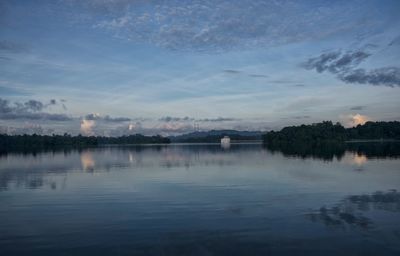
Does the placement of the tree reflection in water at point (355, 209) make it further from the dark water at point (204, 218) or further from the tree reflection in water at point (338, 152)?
the tree reflection in water at point (338, 152)

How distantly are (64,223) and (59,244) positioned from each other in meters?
4.60

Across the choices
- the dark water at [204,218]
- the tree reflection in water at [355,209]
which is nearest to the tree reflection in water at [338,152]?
the dark water at [204,218]

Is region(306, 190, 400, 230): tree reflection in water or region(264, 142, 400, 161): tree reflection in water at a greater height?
region(264, 142, 400, 161): tree reflection in water

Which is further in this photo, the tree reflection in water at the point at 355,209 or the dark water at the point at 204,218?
the tree reflection in water at the point at 355,209

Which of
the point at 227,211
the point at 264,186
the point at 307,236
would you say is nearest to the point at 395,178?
the point at 264,186

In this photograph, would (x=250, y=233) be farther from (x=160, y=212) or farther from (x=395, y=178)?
(x=395, y=178)

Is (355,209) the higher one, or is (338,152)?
(338,152)

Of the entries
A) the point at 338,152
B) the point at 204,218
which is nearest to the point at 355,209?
the point at 204,218

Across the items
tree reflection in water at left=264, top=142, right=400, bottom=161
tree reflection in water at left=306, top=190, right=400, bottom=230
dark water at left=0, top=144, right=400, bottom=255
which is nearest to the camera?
dark water at left=0, top=144, right=400, bottom=255

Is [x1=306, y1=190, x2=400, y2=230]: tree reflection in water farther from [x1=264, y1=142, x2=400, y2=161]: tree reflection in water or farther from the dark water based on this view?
[x1=264, y1=142, x2=400, y2=161]: tree reflection in water

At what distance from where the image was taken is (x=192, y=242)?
17.9 m

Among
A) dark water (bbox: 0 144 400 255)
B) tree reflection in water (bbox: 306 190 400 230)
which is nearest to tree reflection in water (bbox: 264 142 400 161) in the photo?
dark water (bbox: 0 144 400 255)

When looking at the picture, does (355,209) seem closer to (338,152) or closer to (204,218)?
(204,218)

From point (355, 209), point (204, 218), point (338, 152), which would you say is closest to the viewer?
point (204, 218)
